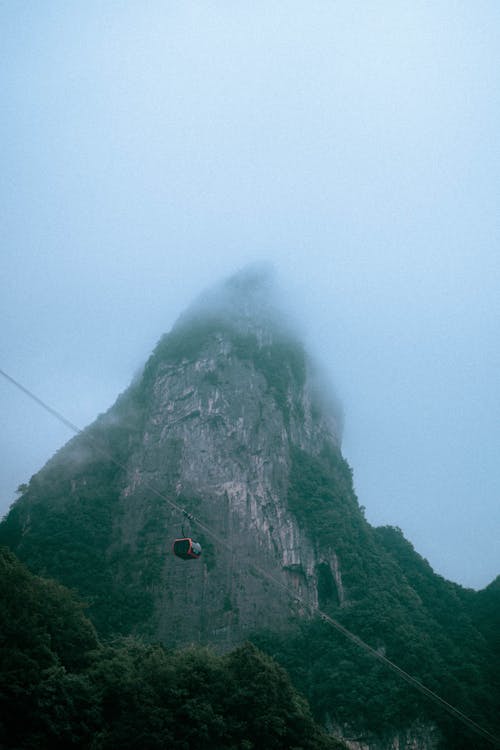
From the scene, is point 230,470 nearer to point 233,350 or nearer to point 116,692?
point 233,350

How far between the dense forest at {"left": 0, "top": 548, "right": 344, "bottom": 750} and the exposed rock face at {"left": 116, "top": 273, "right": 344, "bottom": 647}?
2115 cm

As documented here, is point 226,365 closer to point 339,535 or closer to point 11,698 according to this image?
point 339,535

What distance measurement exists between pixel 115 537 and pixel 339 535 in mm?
22089

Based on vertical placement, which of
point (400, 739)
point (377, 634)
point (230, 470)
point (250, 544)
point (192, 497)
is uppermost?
point (230, 470)

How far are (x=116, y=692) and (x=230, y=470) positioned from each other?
34.7m

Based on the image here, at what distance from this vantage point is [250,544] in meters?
46.5

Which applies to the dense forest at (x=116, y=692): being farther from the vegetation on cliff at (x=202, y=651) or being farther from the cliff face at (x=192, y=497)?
the cliff face at (x=192, y=497)

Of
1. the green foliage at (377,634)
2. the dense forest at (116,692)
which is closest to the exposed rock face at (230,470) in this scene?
the green foliage at (377,634)

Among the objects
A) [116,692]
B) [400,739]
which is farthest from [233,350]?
[116,692]

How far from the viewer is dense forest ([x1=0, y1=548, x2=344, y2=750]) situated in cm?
1409

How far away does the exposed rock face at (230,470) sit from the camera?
139ft

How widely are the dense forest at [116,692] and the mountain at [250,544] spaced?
575 inches

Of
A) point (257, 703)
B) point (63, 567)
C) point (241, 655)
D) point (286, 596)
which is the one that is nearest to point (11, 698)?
point (257, 703)

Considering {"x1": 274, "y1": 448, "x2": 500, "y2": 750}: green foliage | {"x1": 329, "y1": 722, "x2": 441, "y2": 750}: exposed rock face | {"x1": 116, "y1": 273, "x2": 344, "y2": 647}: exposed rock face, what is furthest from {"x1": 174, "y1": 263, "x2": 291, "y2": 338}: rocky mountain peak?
{"x1": 329, "y1": 722, "x2": 441, "y2": 750}: exposed rock face
